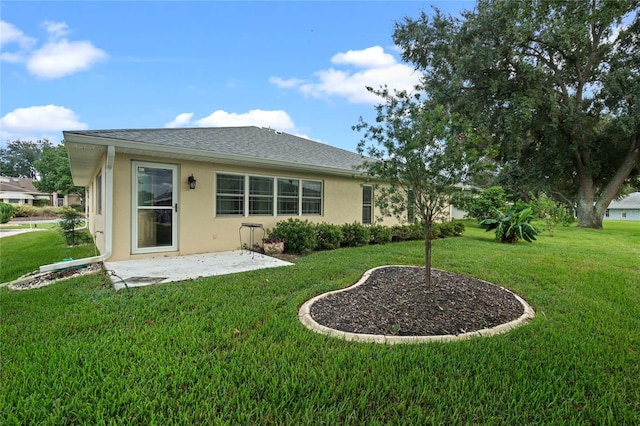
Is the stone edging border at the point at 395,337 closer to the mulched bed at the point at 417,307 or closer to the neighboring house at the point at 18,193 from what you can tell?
the mulched bed at the point at 417,307

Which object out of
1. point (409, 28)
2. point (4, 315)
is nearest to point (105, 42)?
point (4, 315)

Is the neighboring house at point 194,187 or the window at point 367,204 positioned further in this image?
the window at point 367,204

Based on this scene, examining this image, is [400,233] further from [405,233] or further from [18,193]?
[18,193]

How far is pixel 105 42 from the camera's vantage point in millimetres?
9148

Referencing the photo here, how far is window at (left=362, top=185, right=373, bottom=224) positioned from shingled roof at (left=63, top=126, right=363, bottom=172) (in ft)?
4.40

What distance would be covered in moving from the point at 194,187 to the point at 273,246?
237 centimetres

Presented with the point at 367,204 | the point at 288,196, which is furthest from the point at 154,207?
the point at 367,204

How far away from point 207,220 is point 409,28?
50.1ft

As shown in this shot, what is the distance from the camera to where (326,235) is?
340 inches

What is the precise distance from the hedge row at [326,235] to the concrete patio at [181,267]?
3.23ft

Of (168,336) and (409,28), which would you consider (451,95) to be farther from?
(168,336)

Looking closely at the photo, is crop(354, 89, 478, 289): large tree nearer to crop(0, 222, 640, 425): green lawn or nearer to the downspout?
crop(0, 222, 640, 425): green lawn

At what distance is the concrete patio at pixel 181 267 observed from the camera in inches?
194

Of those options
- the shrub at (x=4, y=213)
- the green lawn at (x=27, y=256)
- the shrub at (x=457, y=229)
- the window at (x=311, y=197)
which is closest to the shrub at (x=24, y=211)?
the shrub at (x=4, y=213)
